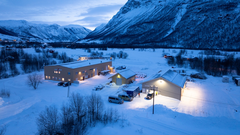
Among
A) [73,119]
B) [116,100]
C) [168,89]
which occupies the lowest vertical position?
[116,100]

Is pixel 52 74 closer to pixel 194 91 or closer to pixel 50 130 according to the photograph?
pixel 50 130

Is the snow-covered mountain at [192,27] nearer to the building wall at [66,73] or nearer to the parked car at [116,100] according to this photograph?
the building wall at [66,73]

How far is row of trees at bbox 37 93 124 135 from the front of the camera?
7.65m

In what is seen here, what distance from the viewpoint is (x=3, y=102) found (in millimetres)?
12875

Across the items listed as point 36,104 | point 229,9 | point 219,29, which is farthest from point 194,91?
point 229,9

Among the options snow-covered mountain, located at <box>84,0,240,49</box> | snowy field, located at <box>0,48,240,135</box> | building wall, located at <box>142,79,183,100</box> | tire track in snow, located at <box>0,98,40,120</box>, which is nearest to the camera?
snowy field, located at <box>0,48,240,135</box>

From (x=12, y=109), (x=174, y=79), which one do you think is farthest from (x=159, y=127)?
(x=12, y=109)

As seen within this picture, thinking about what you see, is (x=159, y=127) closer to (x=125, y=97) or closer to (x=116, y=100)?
(x=116, y=100)

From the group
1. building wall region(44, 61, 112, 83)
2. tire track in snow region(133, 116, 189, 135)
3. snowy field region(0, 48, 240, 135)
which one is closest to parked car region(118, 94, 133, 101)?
snowy field region(0, 48, 240, 135)

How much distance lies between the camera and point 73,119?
8.84 m

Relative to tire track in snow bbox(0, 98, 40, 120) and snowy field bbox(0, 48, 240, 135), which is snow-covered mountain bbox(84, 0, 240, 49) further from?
tire track in snow bbox(0, 98, 40, 120)

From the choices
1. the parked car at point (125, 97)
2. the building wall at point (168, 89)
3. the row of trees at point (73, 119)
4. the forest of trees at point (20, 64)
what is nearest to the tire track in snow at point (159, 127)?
the row of trees at point (73, 119)

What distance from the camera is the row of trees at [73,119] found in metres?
7.65

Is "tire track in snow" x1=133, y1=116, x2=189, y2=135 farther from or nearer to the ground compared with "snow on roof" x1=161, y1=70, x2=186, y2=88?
nearer to the ground
